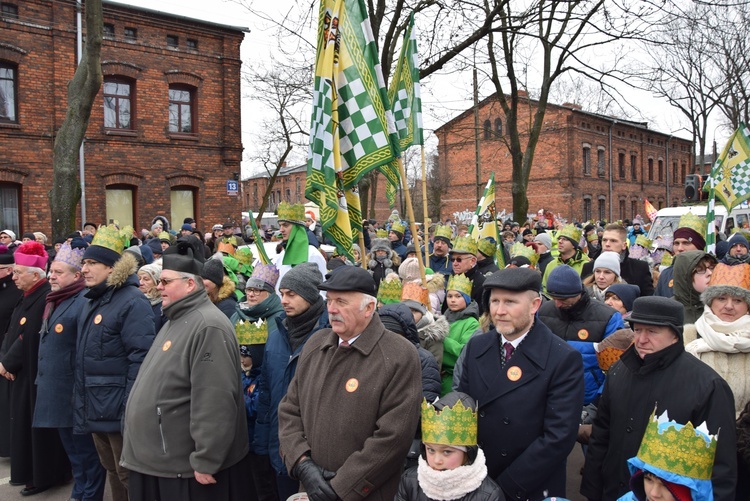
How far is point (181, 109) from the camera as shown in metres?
23.0

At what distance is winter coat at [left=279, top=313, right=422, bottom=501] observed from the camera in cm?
312

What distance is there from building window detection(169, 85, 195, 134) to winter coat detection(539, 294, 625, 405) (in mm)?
20795

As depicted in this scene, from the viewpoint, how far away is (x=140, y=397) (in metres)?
3.75

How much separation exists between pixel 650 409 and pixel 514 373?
0.74 meters

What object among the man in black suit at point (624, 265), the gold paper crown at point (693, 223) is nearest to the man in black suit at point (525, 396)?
the man in black suit at point (624, 265)

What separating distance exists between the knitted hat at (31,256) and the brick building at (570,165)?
32478 millimetres

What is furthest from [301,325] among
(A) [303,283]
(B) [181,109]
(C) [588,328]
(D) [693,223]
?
(B) [181,109]

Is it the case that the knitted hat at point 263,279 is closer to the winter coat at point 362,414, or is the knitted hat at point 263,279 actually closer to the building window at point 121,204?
the winter coat at point 362,414

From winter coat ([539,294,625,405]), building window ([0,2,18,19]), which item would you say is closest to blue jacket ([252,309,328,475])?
winter coat ([539,294,625,405])

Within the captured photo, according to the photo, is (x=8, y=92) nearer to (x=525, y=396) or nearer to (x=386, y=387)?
(x=386, y=387)

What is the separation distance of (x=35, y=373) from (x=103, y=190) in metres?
16.8

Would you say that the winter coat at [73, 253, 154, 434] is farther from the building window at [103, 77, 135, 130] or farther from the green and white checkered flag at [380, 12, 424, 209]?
the building window at [103, 77, 135, 130]

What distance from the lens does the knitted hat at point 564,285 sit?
179 inches

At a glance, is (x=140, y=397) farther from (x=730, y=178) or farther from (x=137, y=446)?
(x=730, y=178)
